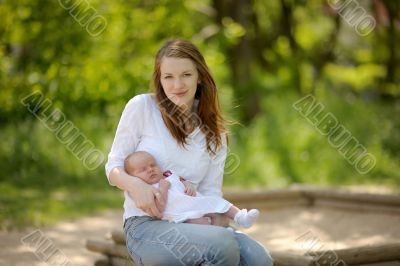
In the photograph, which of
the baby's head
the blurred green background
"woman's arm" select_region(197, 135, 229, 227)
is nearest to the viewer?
the baby's head

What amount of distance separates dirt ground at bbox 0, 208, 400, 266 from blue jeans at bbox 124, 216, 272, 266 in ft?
4.66

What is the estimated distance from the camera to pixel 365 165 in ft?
33.0

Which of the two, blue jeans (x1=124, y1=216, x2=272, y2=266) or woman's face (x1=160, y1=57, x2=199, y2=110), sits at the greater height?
woman's face (x1=160, y1=57, x2=199, y2=110)

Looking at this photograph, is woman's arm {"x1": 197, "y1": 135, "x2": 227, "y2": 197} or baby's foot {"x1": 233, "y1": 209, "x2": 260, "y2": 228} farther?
woman's arm {"x1": 197, "y1": 135, "x2": 227, "y2": 197}

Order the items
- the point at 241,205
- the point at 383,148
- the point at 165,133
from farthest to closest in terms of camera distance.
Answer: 1. the point at 383,148
2. the point at 241,205
3. the point at 165,133

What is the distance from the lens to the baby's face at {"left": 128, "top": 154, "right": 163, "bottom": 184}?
347 centimetres

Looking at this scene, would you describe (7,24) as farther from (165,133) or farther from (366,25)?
(366,25)

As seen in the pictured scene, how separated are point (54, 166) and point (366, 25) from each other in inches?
348

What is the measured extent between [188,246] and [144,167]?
0.49m

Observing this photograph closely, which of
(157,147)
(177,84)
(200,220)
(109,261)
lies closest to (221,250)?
(200,220)

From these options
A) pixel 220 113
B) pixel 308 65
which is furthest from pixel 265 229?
pixel 308 65

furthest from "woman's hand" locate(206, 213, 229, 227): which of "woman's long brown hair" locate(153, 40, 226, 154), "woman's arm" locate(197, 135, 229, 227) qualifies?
"woman's long brown hair" locate(153, 40, 226, 154)

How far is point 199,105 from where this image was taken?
389cm

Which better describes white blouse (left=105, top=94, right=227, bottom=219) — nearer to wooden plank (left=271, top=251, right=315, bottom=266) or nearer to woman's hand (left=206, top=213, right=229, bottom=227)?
woman's hand (left=206, top=213, right=229, bottom=227)
